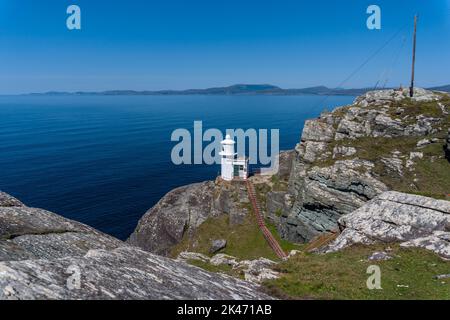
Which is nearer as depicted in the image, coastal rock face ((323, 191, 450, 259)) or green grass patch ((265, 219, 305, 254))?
coastal rock face ((323, 191, 450, 259))

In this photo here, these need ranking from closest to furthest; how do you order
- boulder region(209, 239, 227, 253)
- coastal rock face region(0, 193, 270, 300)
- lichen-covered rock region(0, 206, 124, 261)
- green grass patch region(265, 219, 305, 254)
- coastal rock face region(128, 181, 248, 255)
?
coastal rock face region(0, 193, 270, 300), lichen-covered rock region(0, 206, 124, 261), green grass patch region(265, 219, 305, 254), boulder region(209, 239, 227, 253), coastal rock face region(128, 181, 248, 255)

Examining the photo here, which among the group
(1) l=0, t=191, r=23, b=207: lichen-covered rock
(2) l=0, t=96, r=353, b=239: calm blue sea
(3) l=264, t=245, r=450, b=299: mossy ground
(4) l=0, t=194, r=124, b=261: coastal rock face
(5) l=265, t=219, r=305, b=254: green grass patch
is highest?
(1) l=0, t=191, r=23, b=207: lichen-covered rock

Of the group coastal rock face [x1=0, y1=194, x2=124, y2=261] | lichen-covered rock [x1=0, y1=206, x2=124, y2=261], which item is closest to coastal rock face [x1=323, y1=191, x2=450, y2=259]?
coastal rock face [x1=0, y1=194, x2=124, y2=261]

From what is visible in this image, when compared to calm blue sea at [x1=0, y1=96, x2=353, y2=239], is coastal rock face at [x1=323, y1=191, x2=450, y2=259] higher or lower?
higher

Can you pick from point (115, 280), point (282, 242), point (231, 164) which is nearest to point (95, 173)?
point (231, 164)

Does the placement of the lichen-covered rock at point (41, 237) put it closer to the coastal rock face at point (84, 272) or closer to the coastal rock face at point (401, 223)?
the coastal rock face at point (84, 272)

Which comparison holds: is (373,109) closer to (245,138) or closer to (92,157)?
(92,157)

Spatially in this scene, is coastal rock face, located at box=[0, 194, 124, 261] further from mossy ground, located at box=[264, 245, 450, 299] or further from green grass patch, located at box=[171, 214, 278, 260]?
green grass patch, located at box=[171, 214, 278, 260]

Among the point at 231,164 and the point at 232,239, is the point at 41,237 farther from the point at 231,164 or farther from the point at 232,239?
the point at 231,164

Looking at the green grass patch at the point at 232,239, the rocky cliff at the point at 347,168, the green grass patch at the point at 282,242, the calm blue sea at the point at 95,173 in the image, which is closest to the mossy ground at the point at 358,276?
the rocky cliff at the point at 347,168
